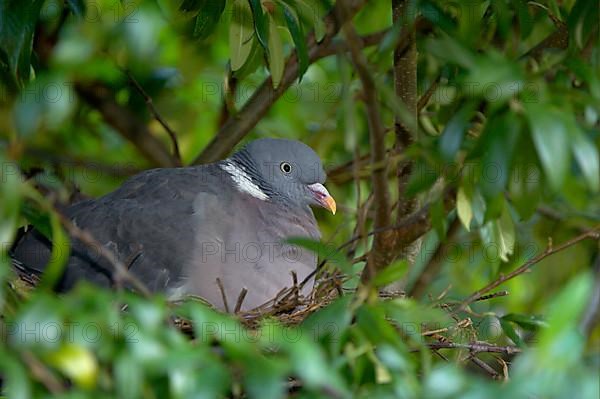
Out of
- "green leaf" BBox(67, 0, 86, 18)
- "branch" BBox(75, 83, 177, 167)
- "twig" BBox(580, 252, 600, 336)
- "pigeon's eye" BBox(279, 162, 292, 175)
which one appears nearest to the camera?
"green leaf" BBox(67, 0, 86, 18)

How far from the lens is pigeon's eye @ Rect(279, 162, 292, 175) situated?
12.3 ft

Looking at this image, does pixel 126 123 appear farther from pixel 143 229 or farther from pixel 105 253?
pixel 105 253

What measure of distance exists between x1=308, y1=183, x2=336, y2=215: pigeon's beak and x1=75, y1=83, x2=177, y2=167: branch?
2.89ft

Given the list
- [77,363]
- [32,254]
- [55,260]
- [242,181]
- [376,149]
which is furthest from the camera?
[242,181]

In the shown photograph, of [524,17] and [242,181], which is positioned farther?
[242,181]

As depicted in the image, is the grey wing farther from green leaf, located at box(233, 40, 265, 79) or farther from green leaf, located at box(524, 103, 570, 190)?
green leaf, located at box(524, 103, 570, 190)

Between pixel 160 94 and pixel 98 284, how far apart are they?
5.77 ft

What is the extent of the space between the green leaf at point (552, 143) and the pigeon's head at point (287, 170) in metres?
2.00

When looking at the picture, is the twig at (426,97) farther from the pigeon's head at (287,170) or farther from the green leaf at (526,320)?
the green leaf at (526,320)

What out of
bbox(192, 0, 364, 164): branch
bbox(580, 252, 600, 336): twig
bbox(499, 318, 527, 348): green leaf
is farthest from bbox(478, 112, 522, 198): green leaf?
bbox(580, 252, 600, 336): twig

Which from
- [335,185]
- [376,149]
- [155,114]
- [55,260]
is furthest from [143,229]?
[55,260]

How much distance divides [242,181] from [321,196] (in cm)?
30

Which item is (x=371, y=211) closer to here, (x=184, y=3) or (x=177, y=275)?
(x=177, y=275)

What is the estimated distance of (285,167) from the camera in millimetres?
3768
